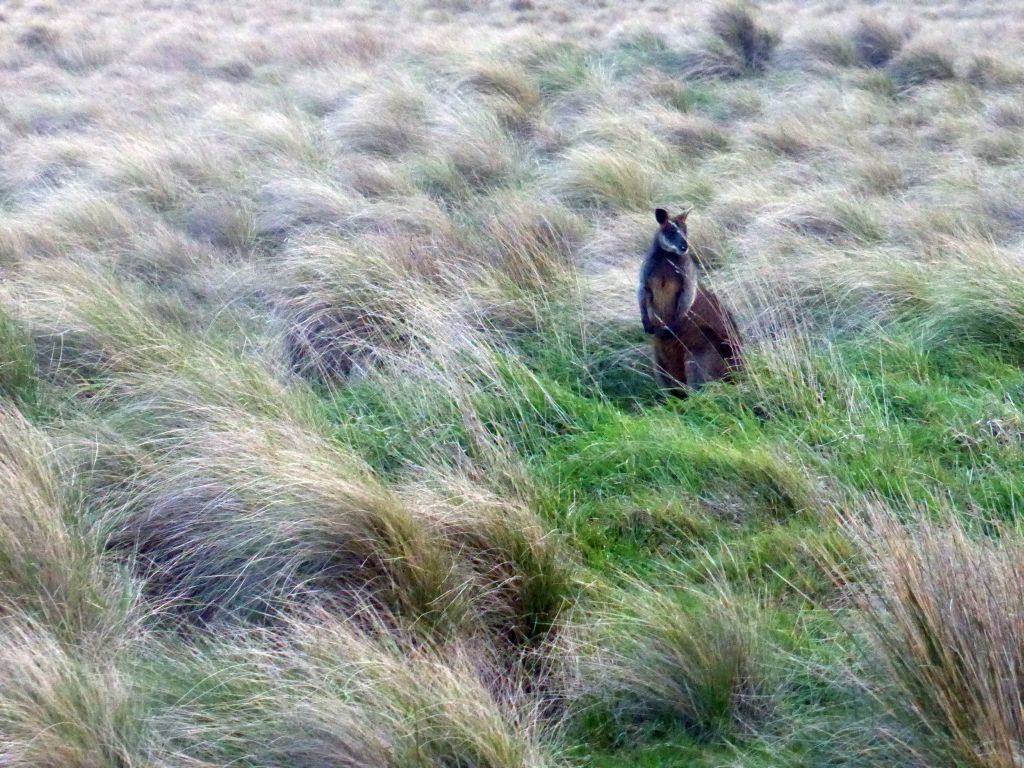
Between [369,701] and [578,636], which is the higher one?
[369,701]

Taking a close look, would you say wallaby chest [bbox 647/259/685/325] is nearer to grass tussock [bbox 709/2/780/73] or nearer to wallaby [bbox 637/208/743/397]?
wallaby [bbox 637/208/743/397]

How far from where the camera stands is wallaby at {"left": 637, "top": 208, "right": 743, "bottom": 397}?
4785mm

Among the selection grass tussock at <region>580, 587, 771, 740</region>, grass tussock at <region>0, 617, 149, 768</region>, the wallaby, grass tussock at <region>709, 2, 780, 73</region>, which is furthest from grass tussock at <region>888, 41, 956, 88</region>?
grass tussock at <region>0, 617, 149, 768</region>

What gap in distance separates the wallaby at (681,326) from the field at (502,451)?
0.16 meters

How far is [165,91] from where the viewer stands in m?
11.9

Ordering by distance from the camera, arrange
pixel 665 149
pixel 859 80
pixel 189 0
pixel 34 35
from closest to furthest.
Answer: pixel 665 149 → pixel 859 80 → pixel 34 35 → pixel 189 0

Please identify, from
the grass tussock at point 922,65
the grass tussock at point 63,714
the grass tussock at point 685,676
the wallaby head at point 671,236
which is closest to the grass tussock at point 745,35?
the grass tussock at point 922,65

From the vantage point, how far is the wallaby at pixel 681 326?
15.7 ft

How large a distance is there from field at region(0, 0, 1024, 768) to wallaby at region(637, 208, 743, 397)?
0.16m

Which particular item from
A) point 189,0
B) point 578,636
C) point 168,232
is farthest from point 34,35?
point 578,636

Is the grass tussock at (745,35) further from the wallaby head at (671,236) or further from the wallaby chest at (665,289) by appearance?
the wallaby chest at (665,289)

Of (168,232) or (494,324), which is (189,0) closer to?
(168,232)

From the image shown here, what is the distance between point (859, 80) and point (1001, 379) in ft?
22.8

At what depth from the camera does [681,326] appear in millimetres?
4781
